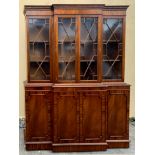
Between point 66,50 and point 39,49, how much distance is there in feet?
1.29

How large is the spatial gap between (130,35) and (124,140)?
7.25 feet

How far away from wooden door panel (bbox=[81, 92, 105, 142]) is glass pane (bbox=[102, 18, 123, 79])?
397mm

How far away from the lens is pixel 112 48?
382 cm

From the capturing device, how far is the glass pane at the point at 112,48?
12.4ft

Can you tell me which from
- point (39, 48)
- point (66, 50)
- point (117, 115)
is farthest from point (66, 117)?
point (39, 48)

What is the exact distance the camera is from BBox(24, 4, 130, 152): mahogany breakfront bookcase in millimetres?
3619

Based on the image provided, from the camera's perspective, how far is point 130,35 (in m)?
5.11

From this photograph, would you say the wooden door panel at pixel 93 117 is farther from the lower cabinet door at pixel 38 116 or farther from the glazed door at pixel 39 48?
the glazed door at pixel 39 48

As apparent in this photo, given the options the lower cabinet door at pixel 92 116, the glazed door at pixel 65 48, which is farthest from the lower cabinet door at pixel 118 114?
the glazed door at pixel 65 48

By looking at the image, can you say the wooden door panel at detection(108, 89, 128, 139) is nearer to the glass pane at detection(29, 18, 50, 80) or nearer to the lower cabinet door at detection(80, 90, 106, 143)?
the lower cabinet door at detection(80, 90, 106, 143)

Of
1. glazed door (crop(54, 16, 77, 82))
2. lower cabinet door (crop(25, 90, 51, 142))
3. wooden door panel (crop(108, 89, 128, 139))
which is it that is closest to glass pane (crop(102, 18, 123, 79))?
wooden door panel (crop(108, 89, 128, 139))

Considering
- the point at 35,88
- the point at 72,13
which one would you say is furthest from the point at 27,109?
the point at 72,13
